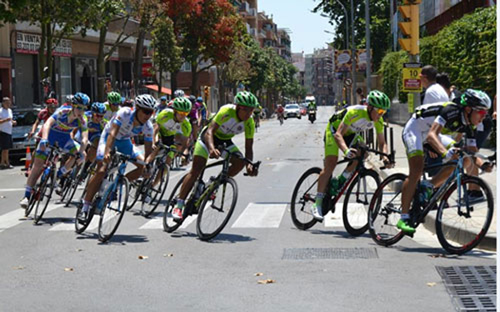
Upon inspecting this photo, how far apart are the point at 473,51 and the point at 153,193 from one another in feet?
51.9

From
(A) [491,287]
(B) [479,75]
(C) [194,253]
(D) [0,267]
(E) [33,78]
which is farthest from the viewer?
(E) [33,78]

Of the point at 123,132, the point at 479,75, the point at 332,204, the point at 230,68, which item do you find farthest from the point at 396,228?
the point at 230,68

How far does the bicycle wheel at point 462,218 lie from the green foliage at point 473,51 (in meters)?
15.2

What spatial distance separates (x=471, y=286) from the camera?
7.71 m

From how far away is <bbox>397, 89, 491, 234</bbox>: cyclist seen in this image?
9094 mm

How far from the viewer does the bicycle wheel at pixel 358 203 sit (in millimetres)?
10992

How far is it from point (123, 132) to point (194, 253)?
2.41 m

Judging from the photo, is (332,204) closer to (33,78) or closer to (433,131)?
(433,131)

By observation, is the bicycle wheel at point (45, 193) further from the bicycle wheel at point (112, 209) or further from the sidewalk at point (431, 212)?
the sidewalk at point (431, 212)

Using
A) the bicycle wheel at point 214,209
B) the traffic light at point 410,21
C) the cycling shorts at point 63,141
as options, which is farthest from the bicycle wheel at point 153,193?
the traffic light at point 410,21

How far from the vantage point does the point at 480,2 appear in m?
40.4

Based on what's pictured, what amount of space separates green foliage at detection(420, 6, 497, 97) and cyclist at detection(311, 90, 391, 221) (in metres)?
13.6

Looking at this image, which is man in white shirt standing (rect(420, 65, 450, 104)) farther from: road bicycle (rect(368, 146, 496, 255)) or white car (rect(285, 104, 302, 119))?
white car (rect(285, 104, 302, 119))

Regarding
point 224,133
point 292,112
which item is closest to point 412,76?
point 224,133
